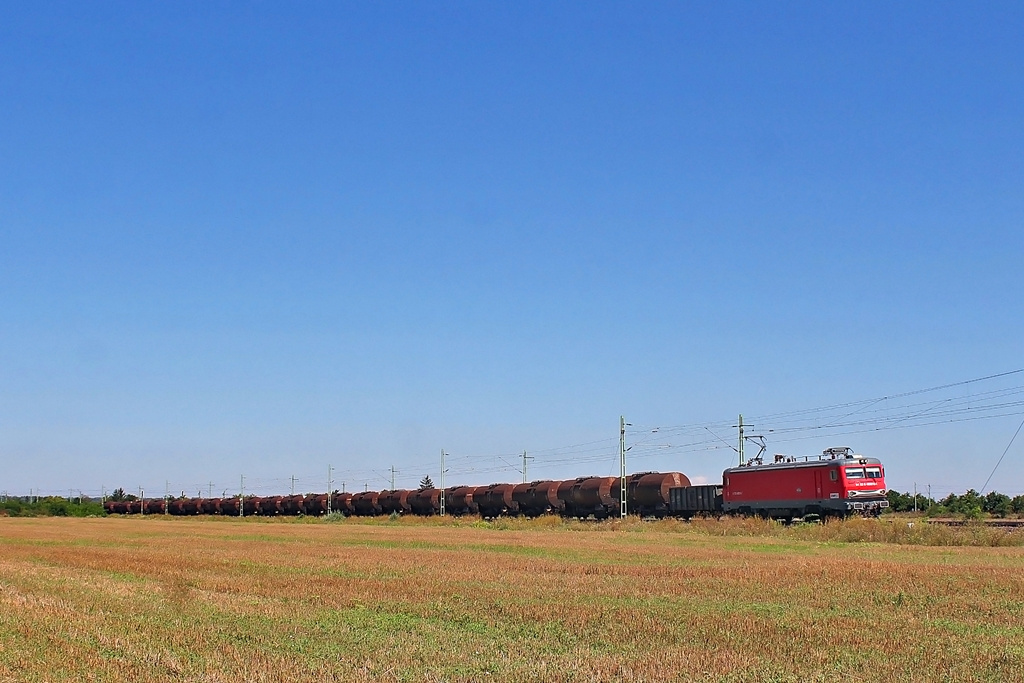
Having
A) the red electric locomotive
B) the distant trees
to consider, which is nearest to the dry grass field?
the red electric locomotive

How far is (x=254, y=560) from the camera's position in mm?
30328

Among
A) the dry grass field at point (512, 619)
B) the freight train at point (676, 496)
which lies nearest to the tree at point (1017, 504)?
the freight train at point (676, 496)

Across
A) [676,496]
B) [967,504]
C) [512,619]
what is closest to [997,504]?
[967,504]

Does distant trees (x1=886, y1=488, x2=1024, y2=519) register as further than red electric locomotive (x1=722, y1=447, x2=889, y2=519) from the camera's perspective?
Yes

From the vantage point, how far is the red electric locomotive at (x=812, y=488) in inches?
2181

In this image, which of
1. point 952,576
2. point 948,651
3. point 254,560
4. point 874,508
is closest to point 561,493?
point 874,508

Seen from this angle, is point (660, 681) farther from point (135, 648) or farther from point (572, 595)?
point (572, 595)

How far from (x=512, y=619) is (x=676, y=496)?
172 feet

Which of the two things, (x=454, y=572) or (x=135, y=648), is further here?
(x=454, y=572)

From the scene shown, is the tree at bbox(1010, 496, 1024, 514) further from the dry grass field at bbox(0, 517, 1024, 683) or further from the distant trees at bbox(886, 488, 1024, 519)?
the dry grass field at bbox(0, 517, 1024, 683)

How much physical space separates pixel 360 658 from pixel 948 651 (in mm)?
7811

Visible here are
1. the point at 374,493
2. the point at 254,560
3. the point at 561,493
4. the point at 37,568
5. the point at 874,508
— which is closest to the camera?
the point at 37,568

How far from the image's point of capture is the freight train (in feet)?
184

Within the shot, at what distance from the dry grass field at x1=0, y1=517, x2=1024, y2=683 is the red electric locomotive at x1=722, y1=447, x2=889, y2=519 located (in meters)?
25.9
